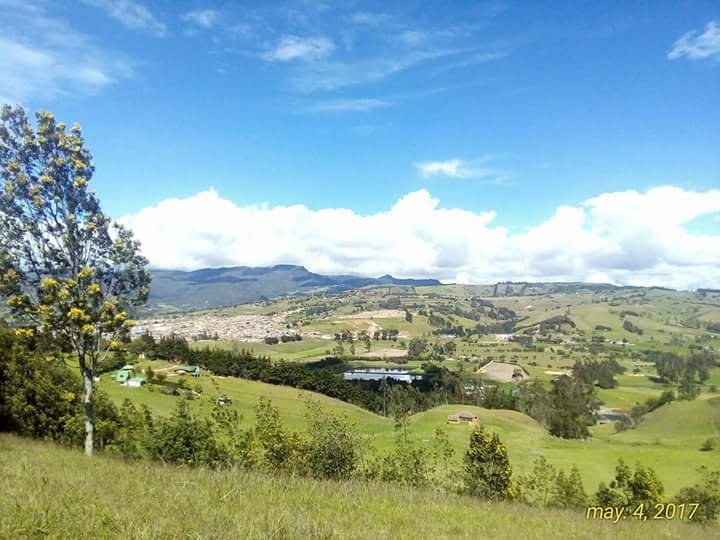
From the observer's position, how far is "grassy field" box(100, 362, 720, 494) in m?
66.2

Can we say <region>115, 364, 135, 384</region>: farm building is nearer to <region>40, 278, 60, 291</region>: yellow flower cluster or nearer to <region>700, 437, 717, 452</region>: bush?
<region>40, 278, 60, 291</region>: yellow flower cluster

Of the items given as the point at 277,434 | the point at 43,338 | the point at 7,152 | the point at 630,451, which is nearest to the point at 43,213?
the point at 7,152

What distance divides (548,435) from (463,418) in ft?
60.2

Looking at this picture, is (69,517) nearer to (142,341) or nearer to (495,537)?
(495,537)

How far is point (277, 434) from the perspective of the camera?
2227 cm

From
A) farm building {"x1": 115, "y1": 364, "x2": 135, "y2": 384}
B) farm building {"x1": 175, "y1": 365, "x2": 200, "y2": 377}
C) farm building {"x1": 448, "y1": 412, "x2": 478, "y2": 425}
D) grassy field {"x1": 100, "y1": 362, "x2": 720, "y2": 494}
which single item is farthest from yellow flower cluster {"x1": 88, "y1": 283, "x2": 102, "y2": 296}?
farm building {"x1": 175, "y1": 365, "x2": 200, "y2": 377}

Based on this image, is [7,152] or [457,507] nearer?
[457,507]

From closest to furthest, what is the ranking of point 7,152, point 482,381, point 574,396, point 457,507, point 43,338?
point 457,507 < point 7,152 < point 43,338 < point 574,396 < point 482,381

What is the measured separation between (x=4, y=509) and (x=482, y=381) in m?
163

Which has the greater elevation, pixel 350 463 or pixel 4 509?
pixel 4 509

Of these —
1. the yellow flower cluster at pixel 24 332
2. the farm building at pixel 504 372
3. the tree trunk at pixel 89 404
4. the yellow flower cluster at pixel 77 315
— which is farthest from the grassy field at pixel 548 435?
the farm building at pixel 504 372

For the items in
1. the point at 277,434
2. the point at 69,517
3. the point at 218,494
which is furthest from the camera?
the point at 277,434

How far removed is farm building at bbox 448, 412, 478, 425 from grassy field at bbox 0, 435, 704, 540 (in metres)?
89.5

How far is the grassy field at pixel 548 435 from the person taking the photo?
6625 cm
